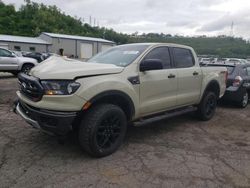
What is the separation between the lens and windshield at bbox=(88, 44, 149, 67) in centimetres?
460

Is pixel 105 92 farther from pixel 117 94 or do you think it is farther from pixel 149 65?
pixel 149 65

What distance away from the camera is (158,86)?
189 inches

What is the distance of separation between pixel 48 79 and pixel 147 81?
1.72 meters

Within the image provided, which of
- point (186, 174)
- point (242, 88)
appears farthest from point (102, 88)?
point (242, 88)

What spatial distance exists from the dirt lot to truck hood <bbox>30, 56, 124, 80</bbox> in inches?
49.0

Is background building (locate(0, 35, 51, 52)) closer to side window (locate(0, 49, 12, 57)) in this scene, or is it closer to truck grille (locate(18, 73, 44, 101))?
side window (locate(0, 49, 12, 57))

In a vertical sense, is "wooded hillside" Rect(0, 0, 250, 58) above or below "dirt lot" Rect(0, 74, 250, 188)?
A: above

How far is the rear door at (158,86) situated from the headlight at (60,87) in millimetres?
1325

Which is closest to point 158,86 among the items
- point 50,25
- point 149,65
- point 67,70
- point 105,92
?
point 149,65

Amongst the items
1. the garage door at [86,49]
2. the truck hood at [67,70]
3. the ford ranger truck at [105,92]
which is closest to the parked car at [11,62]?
the ford ranger truck at [105,92]

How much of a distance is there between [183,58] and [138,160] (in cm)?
269

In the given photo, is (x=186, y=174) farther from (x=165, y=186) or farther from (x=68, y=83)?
(x=68, y=83)

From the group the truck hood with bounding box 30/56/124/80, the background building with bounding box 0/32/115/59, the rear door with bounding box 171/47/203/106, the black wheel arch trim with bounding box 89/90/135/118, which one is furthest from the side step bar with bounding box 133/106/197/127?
the background building with bounding box 0/32/115/59

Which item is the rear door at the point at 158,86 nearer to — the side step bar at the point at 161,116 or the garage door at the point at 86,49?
the side step bar at the point at 161,116
